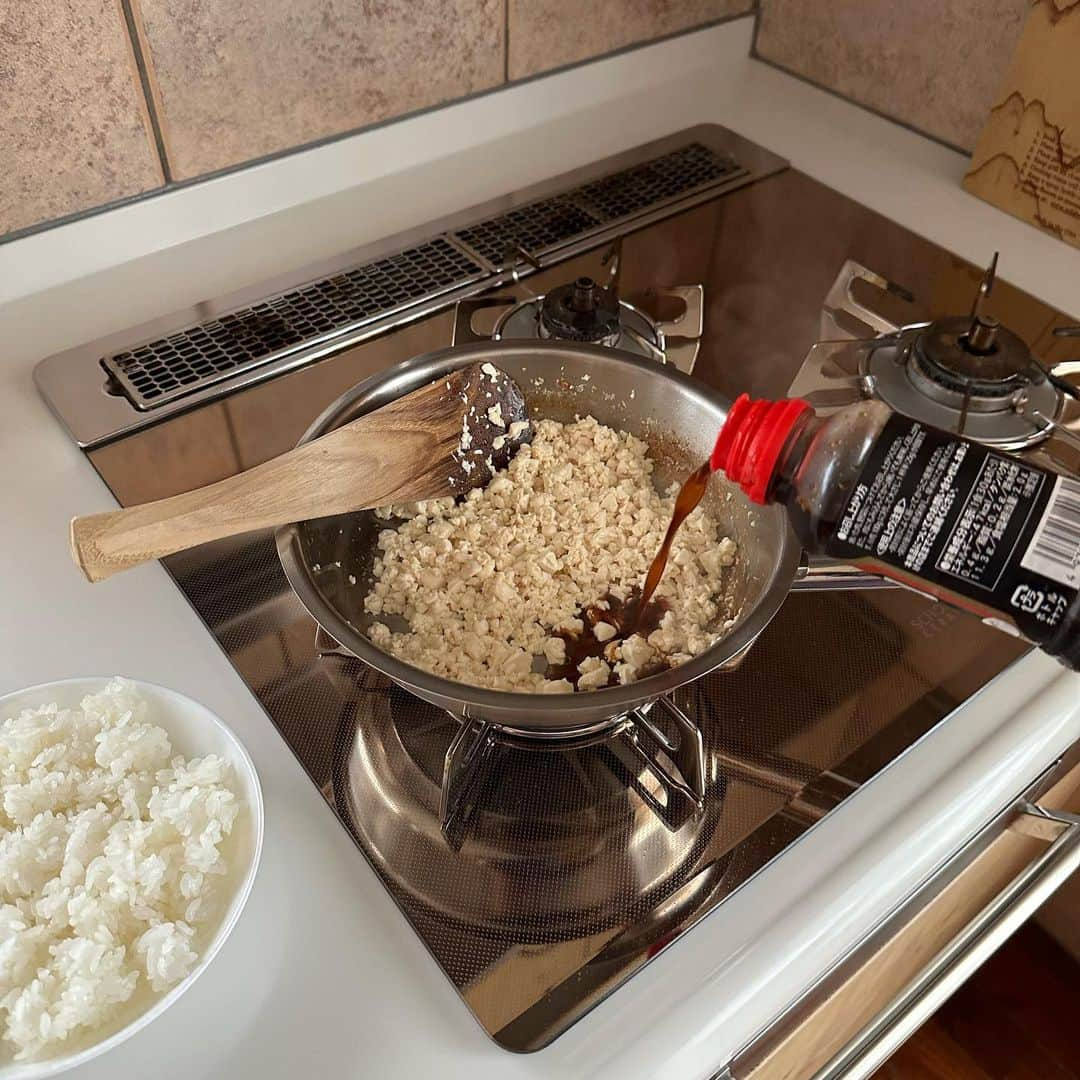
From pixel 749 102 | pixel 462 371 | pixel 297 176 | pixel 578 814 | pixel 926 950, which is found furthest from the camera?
pixel 749 102

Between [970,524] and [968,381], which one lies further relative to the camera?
[968,381]

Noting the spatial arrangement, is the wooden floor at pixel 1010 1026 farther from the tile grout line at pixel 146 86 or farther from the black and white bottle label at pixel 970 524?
the tile grout line at pixel 146 86

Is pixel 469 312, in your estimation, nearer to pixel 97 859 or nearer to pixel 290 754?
pixel 290 754

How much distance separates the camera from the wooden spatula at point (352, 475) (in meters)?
0.62

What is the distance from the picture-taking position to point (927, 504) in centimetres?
53

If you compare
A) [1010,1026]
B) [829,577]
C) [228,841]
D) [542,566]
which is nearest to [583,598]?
[542,566]

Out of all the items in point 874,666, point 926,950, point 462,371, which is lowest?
point 926,950

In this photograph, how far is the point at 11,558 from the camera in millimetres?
735

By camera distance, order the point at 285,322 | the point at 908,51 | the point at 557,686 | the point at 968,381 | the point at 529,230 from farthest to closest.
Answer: the point at 908,51 → the point at 529,230 → the point at 285,322 → the point at 968,381 → the point at 557,686

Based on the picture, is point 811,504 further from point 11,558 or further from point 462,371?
point 11,558

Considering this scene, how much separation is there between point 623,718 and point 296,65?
704mm

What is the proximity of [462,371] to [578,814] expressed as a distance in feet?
1.01

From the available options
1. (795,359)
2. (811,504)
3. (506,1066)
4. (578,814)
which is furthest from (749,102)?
(506,1066)

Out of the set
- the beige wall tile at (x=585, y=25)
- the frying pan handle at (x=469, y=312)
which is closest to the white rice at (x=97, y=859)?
the frying pan handle at (x=469, y=312)
